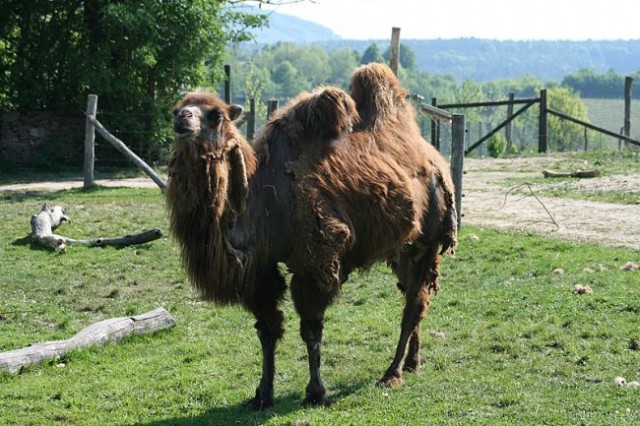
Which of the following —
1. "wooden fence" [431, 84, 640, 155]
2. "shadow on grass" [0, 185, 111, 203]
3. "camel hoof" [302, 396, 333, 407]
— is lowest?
"camel hoof" [302, 396, 333, 407]

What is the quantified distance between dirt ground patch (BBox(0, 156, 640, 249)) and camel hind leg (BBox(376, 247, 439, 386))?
6220 mm

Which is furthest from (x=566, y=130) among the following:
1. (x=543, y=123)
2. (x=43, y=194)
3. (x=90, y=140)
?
(x=43, y=194)

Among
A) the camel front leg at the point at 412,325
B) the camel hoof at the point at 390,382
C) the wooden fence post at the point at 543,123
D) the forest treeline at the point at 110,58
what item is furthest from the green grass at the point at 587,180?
the camel hoof at the point at 390,382

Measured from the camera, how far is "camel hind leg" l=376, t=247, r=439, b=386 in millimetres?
8188

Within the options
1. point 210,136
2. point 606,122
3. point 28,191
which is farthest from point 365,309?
point 606,122

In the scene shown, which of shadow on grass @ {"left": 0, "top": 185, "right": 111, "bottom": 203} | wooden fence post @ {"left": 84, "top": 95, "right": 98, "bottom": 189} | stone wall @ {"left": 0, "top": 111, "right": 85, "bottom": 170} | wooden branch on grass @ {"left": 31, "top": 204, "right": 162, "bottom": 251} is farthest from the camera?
stone wall @ {"left": 0, "top": 111, "right": 85, "bottom": 170}

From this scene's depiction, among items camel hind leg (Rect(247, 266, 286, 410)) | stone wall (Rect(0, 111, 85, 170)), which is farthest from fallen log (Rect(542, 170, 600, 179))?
camel hind leg (Rect(247, 266, 286, 410))

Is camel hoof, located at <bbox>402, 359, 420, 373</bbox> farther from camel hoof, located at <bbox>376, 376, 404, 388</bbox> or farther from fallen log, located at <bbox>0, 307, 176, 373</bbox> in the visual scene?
fallen log, located at <bbox>0, 307, 176, 373</bbox>

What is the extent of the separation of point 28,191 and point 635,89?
5748 inches

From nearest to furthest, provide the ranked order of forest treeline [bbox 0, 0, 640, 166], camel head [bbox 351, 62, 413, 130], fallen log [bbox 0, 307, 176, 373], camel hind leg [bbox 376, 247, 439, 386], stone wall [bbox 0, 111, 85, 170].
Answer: camel hind leg [bbox 376, 247, 439, 386]
camel head [bbox 351, 62, 413, 130]
fallen log [bbox 0, 307, 176, 373]
forest treeline [bbox 0, 0, 640, 166]
stone wall [bbox 0, 111, 85, 170]

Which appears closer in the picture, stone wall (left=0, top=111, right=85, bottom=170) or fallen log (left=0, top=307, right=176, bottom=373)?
fallen log (left=0, top=307, right=176, bottom=373)

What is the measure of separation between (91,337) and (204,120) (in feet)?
11.1

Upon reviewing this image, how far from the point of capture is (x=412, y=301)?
27.8 feet

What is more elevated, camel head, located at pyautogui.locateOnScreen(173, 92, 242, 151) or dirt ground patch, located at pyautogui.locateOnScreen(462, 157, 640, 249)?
camel head, located at pyautogui.locateOnScreen(173, 92, 242, 151)
